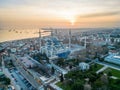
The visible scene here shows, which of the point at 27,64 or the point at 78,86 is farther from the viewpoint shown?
the point at 27,64

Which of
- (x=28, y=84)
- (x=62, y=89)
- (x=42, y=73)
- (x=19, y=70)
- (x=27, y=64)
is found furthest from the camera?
(x=27, y=64)

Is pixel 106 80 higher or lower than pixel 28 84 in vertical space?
higher

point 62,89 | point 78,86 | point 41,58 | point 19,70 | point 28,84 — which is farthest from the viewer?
point 41,58

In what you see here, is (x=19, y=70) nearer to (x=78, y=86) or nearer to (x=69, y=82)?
(x=69, y=82)

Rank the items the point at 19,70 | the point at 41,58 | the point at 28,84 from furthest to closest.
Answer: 1. the point at 41,58
2. the point at 19,70
3. the point at 28,84

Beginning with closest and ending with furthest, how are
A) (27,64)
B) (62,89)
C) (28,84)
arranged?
(62,89) < (28,84) < (27,64)

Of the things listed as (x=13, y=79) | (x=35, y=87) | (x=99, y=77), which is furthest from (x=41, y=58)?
(x=99, y=77)

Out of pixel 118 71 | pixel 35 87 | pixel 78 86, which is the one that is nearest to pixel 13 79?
pixel 35 87

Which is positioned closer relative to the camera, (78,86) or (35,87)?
(78,86)

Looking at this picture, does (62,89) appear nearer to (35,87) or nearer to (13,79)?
(35,87)
